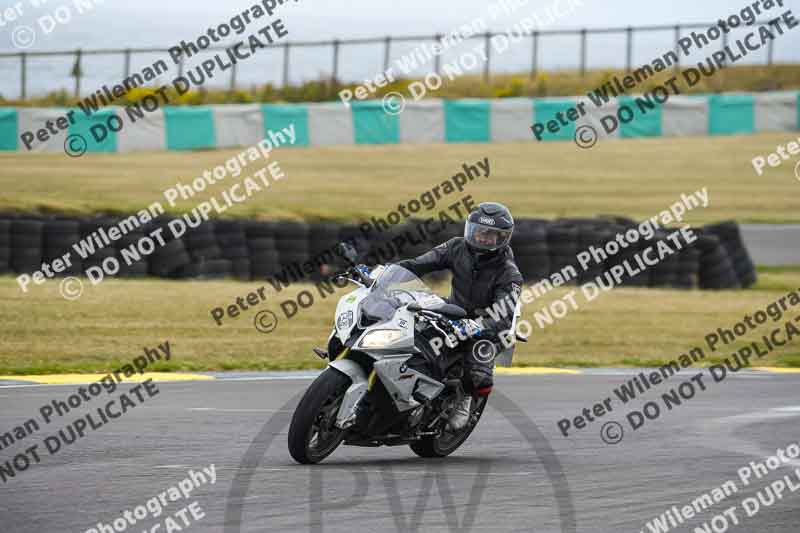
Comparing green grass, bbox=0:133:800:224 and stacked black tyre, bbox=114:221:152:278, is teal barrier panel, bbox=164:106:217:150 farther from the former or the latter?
stacked black tyre, bbox=114:221:152:278

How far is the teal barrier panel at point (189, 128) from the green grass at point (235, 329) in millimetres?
14387

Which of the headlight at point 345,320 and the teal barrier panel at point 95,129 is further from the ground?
the headlight at point 345,320

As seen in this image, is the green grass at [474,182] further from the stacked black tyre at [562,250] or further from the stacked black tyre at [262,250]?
the stacked black tyre at [562,250]

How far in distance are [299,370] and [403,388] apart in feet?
23.7

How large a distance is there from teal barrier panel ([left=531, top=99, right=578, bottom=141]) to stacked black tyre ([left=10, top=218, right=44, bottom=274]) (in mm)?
19072

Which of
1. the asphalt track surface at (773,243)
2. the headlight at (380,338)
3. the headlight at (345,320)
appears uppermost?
the headlight at (345,320)

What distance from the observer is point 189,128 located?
35.9 meters

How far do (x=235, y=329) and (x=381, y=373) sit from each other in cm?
1007

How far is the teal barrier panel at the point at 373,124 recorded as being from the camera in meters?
37.2

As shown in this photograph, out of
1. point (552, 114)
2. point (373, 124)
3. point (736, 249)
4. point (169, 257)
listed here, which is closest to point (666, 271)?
point (736, 249)

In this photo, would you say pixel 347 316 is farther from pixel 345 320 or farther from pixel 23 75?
pixel 23 75

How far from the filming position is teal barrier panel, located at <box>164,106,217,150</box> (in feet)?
117

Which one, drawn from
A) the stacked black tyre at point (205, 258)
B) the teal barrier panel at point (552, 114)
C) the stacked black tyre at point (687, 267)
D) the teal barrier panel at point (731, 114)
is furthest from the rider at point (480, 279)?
the teal barrier panel at point (731, 114)

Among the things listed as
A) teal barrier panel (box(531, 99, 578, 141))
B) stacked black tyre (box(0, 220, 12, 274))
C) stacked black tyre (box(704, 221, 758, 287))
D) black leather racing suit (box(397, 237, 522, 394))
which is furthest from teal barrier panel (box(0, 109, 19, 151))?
black leather racing suit (box(397, 237, 522, 394))
